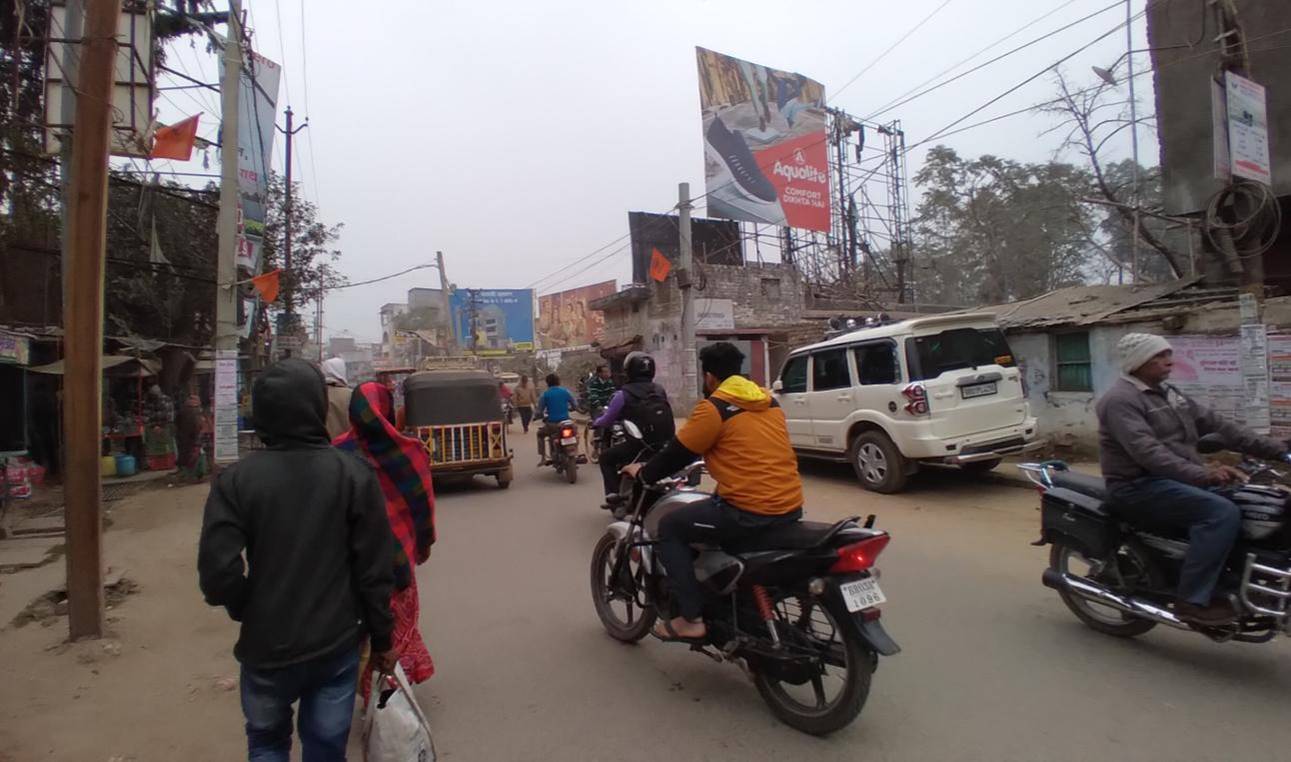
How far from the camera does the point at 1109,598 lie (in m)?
3.84

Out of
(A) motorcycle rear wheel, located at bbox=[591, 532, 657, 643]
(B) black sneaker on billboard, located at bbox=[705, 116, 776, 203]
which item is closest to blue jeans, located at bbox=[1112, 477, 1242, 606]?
(A) motorcycle rear wheel, located at bbox=[591, 532, 657, 643]

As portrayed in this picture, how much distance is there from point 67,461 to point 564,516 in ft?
16.2

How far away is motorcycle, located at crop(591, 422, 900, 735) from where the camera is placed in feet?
9.57

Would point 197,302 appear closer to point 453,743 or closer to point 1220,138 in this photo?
point 453,743

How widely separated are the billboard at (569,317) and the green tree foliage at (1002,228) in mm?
23574

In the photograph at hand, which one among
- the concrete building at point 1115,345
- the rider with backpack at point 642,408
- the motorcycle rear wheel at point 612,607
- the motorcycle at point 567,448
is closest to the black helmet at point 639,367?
the rider with backpack at point 642,408

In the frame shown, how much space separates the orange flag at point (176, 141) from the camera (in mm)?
9211

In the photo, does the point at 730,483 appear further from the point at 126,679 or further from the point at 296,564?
the point at 126,679

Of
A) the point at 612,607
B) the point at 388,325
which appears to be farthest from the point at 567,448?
the point at 388,325

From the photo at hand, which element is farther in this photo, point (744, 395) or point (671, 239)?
point (671, 239)

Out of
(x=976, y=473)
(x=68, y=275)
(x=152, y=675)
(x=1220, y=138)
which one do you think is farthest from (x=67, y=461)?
(x=1220, y=138)

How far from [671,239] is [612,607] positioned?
82.9 feet

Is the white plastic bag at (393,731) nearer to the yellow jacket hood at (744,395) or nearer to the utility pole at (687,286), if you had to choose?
the yellow jacket hood at (744,395)

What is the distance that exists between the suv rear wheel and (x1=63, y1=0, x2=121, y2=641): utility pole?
7.49m
